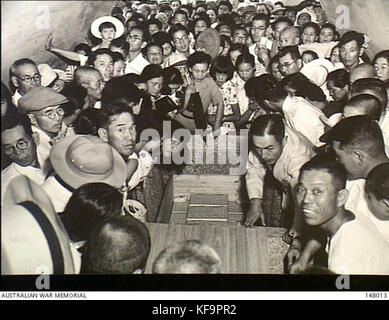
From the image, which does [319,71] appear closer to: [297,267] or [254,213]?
[254,213]

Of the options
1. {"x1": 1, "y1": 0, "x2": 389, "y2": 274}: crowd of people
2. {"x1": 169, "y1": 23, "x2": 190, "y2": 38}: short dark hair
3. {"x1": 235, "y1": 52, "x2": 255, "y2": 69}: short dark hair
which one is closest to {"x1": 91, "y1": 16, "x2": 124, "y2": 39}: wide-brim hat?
{"x1": 1, "y1": 0, "x2": 389, "y2": 274}: crowd of people

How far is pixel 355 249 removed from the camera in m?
2.05

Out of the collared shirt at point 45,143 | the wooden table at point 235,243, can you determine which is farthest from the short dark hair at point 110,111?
the wooden table at point 235,243

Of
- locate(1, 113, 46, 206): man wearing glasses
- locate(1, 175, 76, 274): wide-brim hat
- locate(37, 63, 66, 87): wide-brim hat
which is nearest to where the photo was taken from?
locate(1, 175, 76, 274): wide-brim hat

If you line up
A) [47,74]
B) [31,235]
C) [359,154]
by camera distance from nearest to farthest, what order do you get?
[31,235], [359,154], [47,74]

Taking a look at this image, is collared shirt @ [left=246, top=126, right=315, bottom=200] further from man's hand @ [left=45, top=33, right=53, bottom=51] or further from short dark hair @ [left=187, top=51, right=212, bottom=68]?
man's hand @ [left=45, top=33, right=53, bottom=51]

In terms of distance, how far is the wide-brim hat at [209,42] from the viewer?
2.29 metres

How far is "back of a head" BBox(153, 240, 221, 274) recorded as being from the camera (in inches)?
83.0

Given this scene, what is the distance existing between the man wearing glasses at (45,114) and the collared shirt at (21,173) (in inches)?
2.6

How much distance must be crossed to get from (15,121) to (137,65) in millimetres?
587

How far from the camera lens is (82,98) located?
222 centimetres

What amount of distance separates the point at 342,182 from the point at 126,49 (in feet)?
3.70

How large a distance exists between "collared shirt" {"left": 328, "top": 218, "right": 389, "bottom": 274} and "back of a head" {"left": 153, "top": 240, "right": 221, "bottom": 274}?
49 centimetres

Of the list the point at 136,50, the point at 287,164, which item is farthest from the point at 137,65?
the point at 287,164
